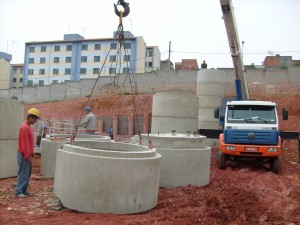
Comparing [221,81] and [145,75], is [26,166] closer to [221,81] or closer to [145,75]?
[221,81]

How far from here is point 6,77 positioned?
67.7 m

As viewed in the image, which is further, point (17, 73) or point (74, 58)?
point (17, 73)

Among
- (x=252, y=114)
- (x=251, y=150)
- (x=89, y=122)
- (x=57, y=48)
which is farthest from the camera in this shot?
(x=57, y=48)

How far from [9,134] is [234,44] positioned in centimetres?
898

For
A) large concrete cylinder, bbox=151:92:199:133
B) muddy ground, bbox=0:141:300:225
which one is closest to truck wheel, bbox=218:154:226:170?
muddy ground, bbox=0:141:300:225

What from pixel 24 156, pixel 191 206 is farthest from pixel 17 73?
pixel 191 206

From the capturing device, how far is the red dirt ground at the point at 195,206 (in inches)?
185

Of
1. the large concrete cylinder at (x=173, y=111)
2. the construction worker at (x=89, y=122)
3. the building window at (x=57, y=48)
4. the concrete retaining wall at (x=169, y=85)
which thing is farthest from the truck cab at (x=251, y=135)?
the building window at (x=57, y=48)

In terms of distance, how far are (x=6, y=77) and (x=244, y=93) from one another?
63434 mm

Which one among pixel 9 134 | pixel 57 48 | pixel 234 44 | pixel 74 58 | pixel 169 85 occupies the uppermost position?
pixel 57 48

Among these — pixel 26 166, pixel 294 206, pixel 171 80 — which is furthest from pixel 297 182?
pixel 171 80

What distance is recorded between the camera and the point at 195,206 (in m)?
5.73

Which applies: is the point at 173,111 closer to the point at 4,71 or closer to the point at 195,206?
the point at 195,206

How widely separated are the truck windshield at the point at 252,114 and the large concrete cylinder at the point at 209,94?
6.41 m
